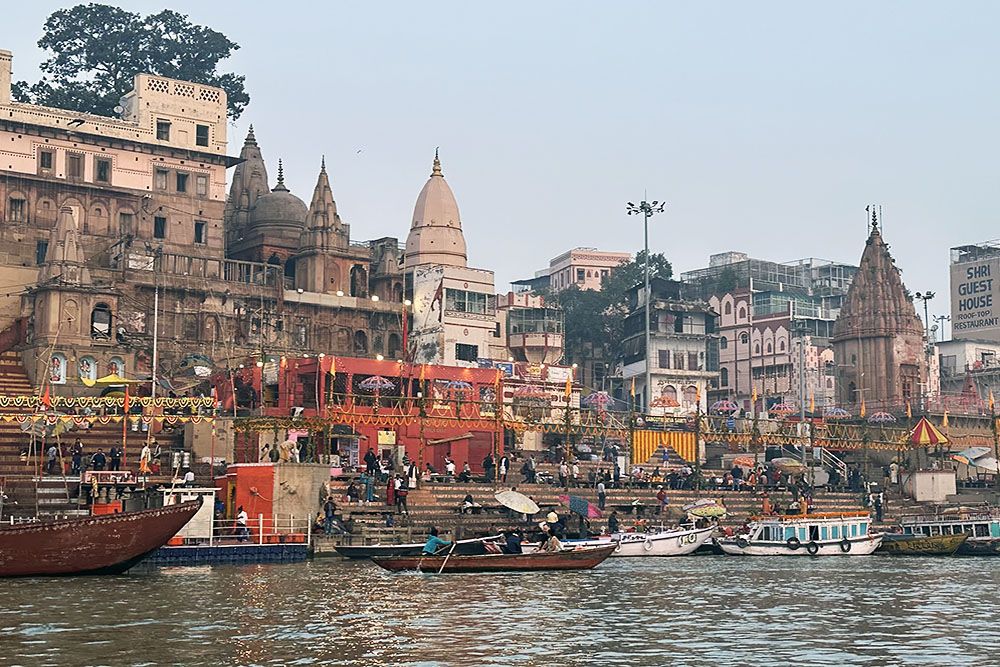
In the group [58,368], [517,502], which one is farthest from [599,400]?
[58,368]

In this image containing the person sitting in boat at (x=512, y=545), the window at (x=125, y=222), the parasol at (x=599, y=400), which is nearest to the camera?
the person sitting in boat at (x=512, y=545)

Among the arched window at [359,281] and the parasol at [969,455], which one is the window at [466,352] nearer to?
the arched window at [359,281]

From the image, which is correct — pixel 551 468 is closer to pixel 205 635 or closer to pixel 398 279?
pixel 398 279

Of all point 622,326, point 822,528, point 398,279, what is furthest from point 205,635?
point 622,326

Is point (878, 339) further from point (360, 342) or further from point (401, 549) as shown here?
point (401, 549)

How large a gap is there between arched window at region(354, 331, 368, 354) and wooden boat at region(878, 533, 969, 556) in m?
33.1

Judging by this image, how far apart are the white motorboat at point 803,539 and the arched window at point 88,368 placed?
28.9 meters

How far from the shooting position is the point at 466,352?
260 feet

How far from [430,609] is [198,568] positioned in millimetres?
12921

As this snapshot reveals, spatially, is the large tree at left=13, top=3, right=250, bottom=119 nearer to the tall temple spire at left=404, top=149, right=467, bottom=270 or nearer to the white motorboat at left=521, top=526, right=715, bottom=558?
the tall temple spire at left=404, top=149, right=467, bottom=270

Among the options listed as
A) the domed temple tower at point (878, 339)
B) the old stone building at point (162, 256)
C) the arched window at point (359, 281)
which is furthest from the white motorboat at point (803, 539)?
the arched window at point (359, 281)

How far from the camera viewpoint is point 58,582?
34.8m

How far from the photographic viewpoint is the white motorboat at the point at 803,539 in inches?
1967

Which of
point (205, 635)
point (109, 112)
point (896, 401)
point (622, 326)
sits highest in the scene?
point (109, 112)
